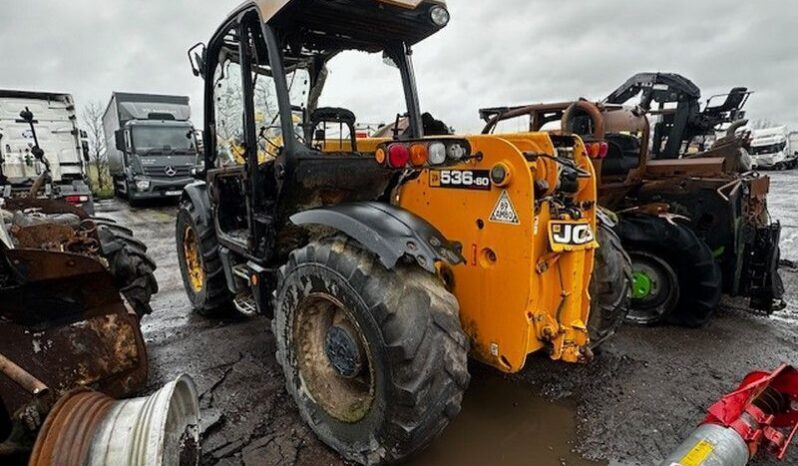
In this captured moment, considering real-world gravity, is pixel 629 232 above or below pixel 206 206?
below

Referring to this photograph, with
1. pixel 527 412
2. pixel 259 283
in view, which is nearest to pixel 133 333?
pixel 259 283

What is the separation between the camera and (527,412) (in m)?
3.03

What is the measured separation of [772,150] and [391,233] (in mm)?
37031

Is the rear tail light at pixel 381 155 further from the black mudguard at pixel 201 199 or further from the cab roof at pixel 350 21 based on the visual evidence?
the black mudguard at pixel 201 199

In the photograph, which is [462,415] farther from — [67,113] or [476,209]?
[67,113]

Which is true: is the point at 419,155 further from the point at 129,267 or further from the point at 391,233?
the point at 129,267

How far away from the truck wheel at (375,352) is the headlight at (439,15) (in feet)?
5.28

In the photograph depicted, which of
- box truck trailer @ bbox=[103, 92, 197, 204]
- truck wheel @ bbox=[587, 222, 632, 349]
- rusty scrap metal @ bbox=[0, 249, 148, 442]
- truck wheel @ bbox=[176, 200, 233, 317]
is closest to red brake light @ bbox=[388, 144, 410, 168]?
truck wheel @ bbox=[587, 222, 632, 349]

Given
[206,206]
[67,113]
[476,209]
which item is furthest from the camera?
[67,113]

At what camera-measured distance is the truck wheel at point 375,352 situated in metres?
2.11

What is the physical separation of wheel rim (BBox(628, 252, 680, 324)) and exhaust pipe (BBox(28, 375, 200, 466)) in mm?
4242

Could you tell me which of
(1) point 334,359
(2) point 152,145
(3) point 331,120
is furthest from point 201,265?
(2) point 152,145

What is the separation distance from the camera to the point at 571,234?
233 cm

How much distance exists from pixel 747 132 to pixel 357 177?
6.56m
